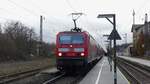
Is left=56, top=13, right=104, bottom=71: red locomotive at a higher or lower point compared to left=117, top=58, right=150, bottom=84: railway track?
higher

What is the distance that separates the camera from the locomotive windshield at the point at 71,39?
27.9m

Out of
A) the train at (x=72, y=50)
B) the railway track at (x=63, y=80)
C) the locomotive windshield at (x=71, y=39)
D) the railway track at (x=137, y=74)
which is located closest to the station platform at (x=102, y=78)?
the railway track at (x=63, y=80)

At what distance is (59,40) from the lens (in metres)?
27.9

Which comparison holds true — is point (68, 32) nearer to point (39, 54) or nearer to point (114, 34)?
point (114, 34)

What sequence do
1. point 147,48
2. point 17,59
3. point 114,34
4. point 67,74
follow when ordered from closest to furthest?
1. point 114,34
2. point 67,74
3. point 17,59
4. point 147,48

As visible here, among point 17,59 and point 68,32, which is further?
point 17,59

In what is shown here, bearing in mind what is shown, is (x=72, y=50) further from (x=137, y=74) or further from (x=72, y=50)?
(x=137, y=74)

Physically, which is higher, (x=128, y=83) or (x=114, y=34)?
(x=114, y=34)

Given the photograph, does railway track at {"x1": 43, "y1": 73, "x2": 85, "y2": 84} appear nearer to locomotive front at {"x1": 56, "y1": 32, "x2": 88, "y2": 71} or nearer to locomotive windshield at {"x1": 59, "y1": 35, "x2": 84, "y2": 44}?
locomotive front at {"x1": 56, "y1": 32, "x2": 88, "y2": 71}

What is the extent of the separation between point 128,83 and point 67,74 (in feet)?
29.6

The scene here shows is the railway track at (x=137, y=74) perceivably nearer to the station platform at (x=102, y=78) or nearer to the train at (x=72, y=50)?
the station platform at (x=102, y=78)

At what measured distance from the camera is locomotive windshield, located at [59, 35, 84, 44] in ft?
91.4

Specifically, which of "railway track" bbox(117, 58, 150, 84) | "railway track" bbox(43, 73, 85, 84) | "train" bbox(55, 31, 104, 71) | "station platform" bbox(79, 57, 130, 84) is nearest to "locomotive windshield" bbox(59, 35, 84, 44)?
"train" bbox(55, 31, 104, 71)

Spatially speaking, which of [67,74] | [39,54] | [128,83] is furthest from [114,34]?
[39,54]
